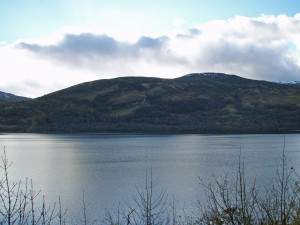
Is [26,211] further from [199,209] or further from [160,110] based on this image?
[160,110]

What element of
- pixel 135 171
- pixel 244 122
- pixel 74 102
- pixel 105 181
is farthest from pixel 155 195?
pixel 74 102

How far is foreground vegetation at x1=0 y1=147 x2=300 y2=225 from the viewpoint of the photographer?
631 centimetres

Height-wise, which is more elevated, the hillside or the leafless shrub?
the hillside

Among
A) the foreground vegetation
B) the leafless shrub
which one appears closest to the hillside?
the foreground vegetation

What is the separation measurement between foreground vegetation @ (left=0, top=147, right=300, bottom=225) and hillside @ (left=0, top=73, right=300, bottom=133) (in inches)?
3906

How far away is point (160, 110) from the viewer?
490 ft

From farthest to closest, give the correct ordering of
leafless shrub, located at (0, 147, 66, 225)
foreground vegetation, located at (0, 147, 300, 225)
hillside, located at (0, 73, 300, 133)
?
1. hillside, located at (0, 73, 300, 133)
2. leafless shrub, located at (0, 147, 66, 225)
3. foreground vegetation, located at (0, 147, 300, 225)

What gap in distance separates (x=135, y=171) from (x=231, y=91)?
528ft

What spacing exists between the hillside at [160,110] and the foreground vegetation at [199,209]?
325ft

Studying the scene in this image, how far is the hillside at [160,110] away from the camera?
131625 millimetres

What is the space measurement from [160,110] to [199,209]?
13304 cm

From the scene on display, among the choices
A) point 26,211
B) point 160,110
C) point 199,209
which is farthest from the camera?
point 160,110

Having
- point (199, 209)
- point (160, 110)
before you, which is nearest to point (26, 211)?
point (199, 209)

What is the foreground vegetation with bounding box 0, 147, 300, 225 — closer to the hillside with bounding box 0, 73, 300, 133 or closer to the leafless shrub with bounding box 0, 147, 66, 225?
the leafless shrub with bounding box 0, 147, 66, 225
